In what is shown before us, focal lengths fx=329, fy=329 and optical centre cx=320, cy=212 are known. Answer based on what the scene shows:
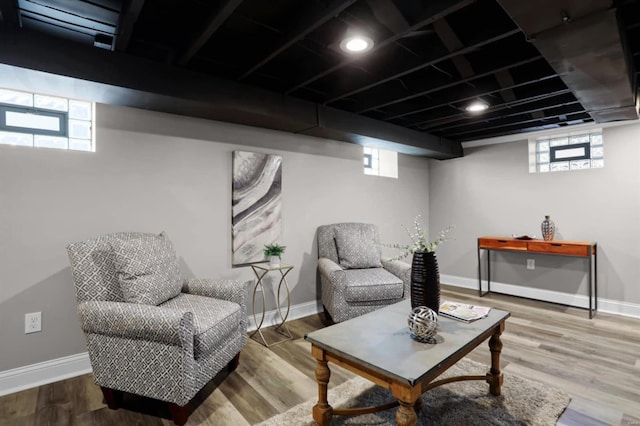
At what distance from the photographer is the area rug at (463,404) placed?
5.96 feet

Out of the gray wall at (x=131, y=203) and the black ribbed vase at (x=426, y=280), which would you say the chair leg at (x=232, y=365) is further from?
the black ribbed vase at (x=426, y=280)

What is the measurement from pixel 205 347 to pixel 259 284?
1.34 metres

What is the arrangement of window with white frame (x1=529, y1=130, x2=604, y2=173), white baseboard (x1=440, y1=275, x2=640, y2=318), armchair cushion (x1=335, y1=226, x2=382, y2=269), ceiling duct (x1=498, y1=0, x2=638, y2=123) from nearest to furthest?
ceiling duct (x1=498, y1=0, x2=638, y2=123) < armchair cushion (x1=335, y1=226, x2=382, y2=269) < white baseboard (x1=440, y1=275, x2=640, y2=318) < window with white frame (x1=529, y1=130, x2=604, y2=173)

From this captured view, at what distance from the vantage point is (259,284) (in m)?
3.24

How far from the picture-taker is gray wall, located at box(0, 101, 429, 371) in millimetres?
2170

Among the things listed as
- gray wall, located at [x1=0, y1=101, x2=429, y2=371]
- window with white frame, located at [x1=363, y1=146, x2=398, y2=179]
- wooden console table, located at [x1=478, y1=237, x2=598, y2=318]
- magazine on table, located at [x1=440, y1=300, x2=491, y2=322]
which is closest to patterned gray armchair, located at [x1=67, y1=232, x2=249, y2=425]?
gray wall, located at [x1=0, y1=101, x2=429, y2=371]

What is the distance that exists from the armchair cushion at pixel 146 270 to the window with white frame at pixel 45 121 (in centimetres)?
87

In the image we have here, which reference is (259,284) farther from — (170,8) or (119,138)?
(170,8)

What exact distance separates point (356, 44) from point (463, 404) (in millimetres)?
2277

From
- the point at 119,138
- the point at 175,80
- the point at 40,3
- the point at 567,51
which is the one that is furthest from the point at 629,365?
the point at 40,3

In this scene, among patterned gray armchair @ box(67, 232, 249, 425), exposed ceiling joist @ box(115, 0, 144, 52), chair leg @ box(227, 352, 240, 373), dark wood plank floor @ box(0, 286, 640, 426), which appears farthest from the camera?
chair leg @ box(227, 352, 240, 373)

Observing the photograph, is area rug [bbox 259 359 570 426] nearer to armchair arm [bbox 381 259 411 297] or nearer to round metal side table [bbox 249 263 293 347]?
round metal side table [bbox 249 263 293 347]

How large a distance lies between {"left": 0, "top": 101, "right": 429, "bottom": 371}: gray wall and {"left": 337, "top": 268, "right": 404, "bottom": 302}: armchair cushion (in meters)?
0.73

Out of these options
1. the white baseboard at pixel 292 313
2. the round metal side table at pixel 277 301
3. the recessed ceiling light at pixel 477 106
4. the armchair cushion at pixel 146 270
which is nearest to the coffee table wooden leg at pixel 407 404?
the armchair cushion at pixel 146 270
